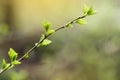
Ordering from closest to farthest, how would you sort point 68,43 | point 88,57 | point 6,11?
point 88,57
point 68,43
point 6,11

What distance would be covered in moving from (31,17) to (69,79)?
3.73 meters

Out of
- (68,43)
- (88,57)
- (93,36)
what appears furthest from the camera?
(68,43)

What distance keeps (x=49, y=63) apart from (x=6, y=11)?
3420 millimetres

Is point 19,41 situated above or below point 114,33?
below

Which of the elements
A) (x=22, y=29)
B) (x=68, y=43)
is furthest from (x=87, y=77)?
(x=22, y=29)

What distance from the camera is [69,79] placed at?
115 inches

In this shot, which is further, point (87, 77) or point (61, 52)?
point (61, 52)

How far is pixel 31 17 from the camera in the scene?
655 centimetres

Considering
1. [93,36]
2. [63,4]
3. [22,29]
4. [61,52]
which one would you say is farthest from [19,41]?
[93,36]

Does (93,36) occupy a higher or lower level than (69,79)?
higher

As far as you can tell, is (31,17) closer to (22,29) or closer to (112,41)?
(22,29)

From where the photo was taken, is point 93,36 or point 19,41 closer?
point 93,36

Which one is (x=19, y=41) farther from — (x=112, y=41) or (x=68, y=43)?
(x=112, y=41)

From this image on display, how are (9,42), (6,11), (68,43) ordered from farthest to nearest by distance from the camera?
(6,11) < (9,42) < (68,43)
